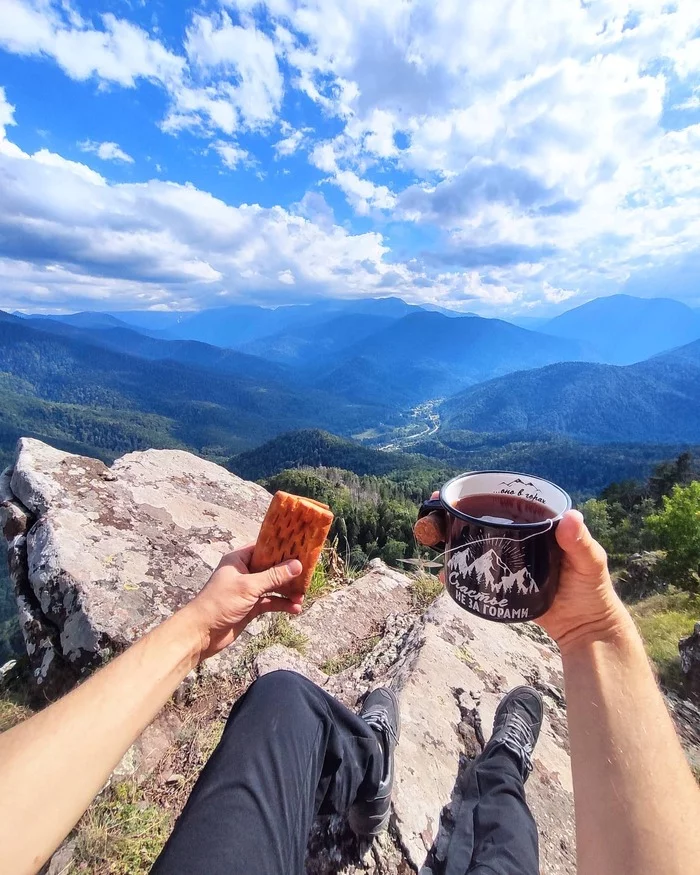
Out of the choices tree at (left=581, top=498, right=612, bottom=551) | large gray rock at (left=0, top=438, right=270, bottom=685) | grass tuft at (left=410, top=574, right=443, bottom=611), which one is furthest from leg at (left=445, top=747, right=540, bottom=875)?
tree at (left=581, top=498, right=612, bottom=551)

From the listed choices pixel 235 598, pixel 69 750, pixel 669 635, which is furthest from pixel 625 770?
pixel 669 635

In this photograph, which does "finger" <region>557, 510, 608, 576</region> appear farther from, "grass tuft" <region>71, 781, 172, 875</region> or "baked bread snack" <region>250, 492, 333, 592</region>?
"grass tuft" <region>71, 781, 172, 875</region>

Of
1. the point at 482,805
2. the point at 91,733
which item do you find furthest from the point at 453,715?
the point at 91,733

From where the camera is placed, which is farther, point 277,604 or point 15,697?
point 15,697

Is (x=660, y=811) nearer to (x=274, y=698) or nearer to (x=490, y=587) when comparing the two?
(x=490, y=587)

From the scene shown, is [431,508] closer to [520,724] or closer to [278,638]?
[520,724]

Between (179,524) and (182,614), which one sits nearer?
(182,614)
